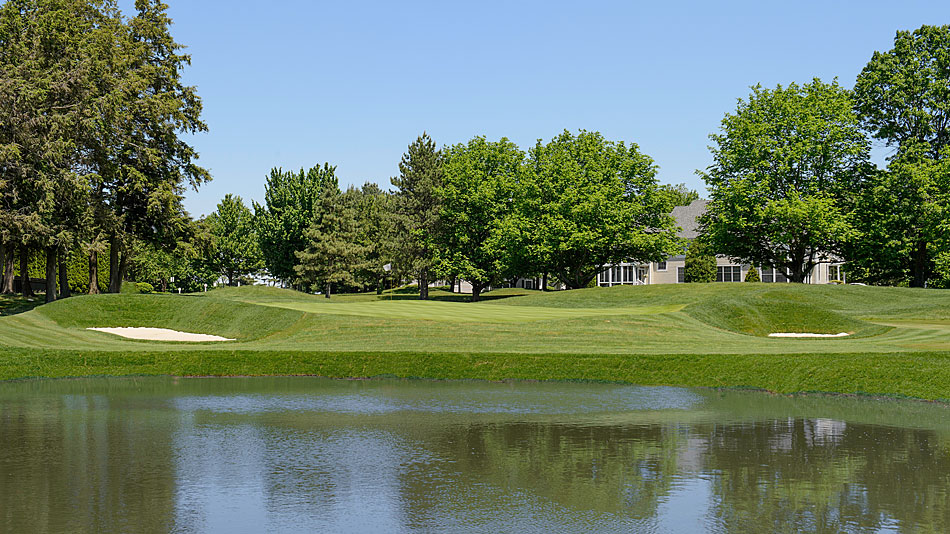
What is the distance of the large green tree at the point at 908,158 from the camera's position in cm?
5841

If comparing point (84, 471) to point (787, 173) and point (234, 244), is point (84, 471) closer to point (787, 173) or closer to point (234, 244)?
point (787, 173)

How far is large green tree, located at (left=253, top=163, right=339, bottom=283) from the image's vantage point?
94.3m

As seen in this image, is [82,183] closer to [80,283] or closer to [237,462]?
[237,462]

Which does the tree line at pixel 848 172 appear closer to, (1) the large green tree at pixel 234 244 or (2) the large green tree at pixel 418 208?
(2) the large green tree at pixel 418 208

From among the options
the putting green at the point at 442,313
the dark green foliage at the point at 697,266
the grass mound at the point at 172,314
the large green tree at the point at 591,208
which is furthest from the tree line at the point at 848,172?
the grass mound at the point at 172,314

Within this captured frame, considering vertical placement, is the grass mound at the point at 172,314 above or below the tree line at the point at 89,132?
below

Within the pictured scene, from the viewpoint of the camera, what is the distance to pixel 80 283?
81.8m

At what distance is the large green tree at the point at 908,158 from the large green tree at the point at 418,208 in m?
35.9

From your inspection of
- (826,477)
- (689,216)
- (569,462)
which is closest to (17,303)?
(569,462)

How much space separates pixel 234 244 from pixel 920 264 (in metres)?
69.6

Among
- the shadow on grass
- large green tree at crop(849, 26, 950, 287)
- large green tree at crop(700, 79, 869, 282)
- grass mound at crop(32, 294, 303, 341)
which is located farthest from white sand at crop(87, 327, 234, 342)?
large green tree at crop(849, 26, 950, 287)

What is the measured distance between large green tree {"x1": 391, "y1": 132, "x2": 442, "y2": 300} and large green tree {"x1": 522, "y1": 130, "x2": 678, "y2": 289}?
1111 centimetres

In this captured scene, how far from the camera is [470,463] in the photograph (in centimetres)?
1286

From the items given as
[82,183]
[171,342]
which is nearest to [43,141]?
[82,183]
